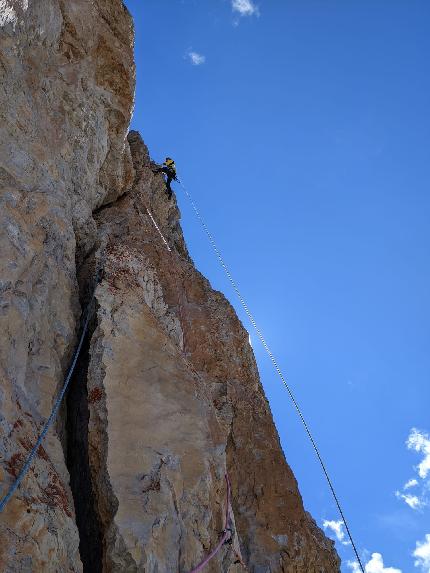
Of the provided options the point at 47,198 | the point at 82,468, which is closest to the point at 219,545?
the point at 82,468

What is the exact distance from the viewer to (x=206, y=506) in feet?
22.3

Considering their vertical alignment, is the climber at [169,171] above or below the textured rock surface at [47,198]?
above

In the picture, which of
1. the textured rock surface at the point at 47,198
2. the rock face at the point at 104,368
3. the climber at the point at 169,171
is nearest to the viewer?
the textured rock surface at the point at 47,198

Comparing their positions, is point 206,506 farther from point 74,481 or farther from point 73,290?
point 73,290

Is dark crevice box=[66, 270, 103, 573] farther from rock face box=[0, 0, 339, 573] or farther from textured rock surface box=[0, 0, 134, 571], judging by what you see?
textured rock surface box=[0, 0, 134, 571]

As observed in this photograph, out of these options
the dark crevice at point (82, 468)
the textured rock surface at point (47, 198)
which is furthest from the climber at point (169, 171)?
the dark crevice at point (82, 468)

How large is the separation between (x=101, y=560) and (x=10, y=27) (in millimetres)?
7792

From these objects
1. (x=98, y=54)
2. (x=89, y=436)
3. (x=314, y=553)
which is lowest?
(x=89, y=436)

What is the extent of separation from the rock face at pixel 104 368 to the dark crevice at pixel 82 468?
23 mm

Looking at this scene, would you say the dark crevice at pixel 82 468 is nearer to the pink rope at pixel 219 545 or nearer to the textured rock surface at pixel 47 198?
the textured rock surface at pixel 47 198

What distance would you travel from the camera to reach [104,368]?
6863 millimetres

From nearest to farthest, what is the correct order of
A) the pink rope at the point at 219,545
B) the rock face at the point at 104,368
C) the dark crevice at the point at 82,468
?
the rock face at the point at 104,368 → the dark crevice at the point at 82,468 → the pink rope at the point at 219,545

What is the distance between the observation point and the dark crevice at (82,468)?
5.91 m

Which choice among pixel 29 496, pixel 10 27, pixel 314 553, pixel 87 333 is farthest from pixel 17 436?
pixel 314 553
